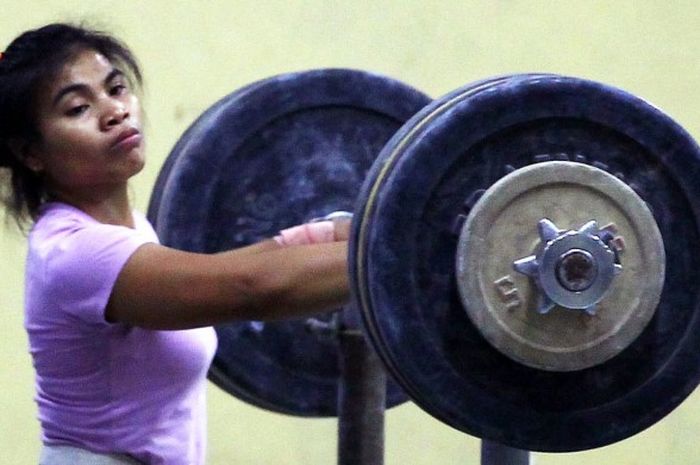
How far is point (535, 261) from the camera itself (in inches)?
43.4

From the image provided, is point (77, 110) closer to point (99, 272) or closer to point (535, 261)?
point (99, 272)

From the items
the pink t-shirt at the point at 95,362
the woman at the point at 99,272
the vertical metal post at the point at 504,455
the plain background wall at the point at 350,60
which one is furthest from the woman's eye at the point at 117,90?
the plain background wall at the point at 350,60

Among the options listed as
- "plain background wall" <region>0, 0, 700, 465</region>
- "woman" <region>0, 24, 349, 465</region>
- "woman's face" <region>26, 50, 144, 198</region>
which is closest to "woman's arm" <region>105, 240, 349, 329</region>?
"woman" <region>0, 24, 349, 465</region>

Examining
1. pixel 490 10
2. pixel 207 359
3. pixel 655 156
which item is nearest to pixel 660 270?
pixel 655 156

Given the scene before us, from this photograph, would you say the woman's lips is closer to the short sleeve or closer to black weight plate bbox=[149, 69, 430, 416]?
the short sleeve

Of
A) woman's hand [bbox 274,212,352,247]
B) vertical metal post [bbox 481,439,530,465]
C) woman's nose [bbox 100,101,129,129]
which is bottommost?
vertical metal post [bbox 481,439,530,465]

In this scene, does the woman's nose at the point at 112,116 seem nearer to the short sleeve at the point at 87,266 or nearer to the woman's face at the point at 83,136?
the woman's face at the point at 83,136

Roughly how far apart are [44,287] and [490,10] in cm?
138

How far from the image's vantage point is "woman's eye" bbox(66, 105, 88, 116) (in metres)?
1.29

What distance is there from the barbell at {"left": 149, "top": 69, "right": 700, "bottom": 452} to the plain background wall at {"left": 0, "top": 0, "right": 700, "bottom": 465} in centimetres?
121

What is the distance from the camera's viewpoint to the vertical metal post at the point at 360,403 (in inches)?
57.6

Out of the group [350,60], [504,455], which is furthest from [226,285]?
[350,60]

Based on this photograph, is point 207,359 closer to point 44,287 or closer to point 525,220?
point 44,287

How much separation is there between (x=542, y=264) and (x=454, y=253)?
74mm
